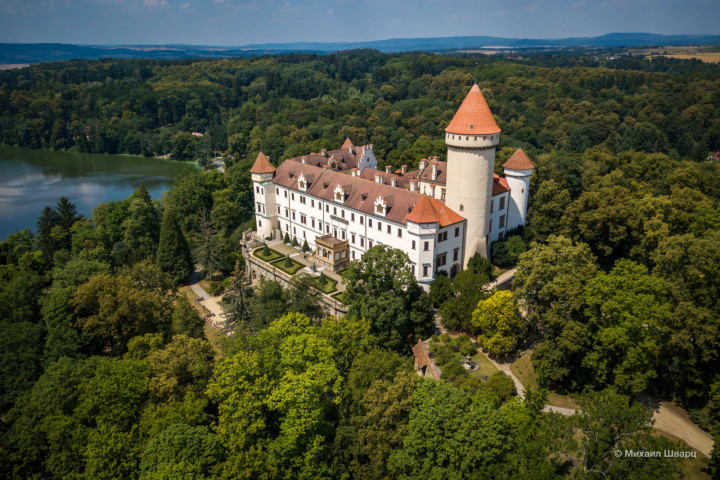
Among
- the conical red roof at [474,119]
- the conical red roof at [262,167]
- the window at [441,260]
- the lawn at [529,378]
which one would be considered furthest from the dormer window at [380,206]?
the conical red roof at [262,167]

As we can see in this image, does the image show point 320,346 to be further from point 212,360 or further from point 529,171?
point 529,171

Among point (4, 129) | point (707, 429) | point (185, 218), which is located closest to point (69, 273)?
point (185, 218)

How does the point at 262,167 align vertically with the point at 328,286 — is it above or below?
above

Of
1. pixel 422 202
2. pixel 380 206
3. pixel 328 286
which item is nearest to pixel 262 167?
pixel 380 206

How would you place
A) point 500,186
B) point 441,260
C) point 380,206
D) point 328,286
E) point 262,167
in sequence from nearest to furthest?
point 441,260, point 380,206, point 328,286, point 500,186, point 262,167

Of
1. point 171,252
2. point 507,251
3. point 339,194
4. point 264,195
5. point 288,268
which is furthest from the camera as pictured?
point 264,195

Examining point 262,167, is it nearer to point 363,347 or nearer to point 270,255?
point 270,255

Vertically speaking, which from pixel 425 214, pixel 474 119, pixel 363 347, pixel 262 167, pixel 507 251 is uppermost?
pixel 474 119
